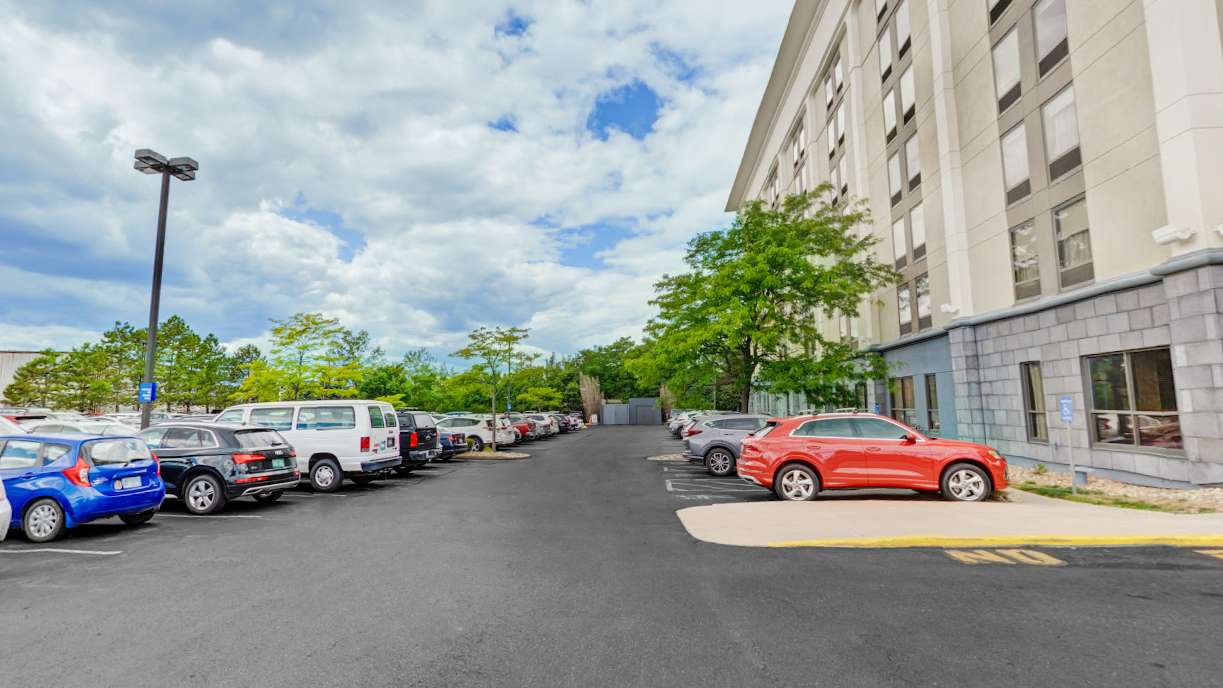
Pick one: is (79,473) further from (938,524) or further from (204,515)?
(938,524)

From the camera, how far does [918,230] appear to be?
22062mm

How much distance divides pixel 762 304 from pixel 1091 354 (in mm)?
8602

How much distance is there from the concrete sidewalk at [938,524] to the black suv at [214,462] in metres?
7.62

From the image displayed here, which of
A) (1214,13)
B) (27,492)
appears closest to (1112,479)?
(1214,13)

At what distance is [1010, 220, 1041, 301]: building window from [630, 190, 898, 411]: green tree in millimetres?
4921

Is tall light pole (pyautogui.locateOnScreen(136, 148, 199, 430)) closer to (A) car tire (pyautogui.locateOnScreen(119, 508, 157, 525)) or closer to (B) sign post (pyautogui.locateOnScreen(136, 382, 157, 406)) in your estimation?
(B) sign post (pyautogui.locateOnScreen(136, 382, 157, 406))

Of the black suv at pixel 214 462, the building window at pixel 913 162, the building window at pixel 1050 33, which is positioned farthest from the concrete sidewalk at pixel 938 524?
the building window at pixel 913 162

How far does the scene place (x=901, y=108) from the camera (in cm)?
2305

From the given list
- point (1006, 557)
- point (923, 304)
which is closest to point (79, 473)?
point (1006, 557)

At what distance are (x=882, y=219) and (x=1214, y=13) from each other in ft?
44.3

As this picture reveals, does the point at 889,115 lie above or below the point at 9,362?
above

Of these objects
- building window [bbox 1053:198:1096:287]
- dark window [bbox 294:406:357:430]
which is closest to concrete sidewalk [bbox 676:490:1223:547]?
building window [bbox 1053:198:1096:287]

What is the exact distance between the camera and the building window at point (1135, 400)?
11.9 m

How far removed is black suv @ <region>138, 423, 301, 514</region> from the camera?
11.3 meters
